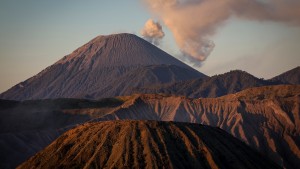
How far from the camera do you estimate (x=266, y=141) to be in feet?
496

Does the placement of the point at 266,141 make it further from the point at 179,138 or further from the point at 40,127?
the point at 179,138

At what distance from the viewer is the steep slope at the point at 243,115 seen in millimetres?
150000

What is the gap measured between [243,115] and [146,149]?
9048cm

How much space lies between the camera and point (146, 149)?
80062 millimetres

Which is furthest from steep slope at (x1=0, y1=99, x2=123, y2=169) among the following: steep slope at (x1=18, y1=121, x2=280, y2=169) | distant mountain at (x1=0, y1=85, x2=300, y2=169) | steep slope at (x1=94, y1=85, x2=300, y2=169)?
steep slope at (x1=18, y1=121, x2=280, y2=169)

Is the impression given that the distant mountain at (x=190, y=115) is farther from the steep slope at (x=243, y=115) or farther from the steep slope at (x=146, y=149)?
the steep slope at (x=146, y=149)

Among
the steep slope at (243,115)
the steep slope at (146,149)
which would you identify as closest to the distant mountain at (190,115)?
the steep slope at (243,115)

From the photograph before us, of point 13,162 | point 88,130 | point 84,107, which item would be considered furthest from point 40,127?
point 88,130

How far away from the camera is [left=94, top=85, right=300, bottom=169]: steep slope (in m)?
150

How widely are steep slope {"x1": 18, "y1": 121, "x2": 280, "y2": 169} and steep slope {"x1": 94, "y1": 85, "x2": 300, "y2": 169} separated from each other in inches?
2317

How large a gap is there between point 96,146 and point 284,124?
90.7 meters

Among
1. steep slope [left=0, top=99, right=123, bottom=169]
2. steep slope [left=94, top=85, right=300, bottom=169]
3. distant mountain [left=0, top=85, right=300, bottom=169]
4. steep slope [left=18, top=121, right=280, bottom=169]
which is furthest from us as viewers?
distant mountain [left=0, top=85, right=300, bottom=169]

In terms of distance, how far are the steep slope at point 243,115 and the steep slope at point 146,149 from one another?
193 ft

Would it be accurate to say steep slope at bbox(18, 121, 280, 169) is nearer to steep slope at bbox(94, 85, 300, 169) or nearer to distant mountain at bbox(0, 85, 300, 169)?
distant mountain at bbox(0, 85, 300, 169)
